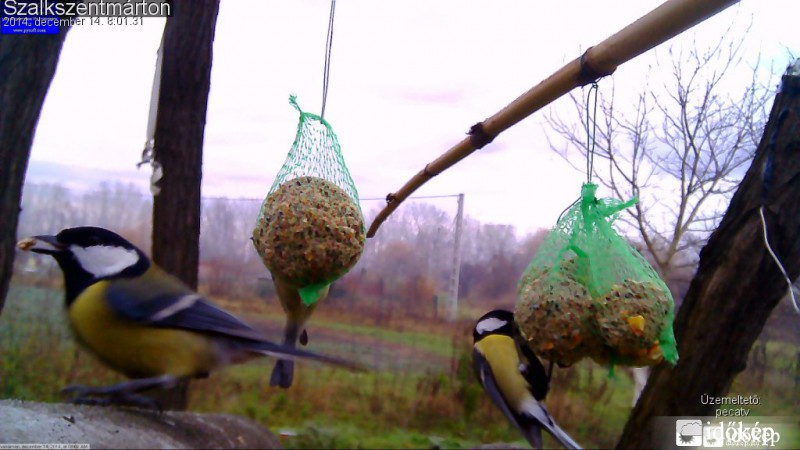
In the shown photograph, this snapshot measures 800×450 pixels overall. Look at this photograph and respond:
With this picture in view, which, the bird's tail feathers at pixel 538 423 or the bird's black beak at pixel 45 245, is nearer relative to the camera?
the bird's black beak at pixel 45 245

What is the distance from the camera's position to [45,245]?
4.94 ft

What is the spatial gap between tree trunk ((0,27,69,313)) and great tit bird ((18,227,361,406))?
22.0 inches

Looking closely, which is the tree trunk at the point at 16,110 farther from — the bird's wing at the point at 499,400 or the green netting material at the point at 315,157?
the bird's wing at the point at 499,400

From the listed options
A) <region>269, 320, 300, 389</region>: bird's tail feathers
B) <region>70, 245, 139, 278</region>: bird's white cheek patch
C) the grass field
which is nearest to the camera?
Result: <region>70, 245, 139, 278</region>: bird's white cheek patch

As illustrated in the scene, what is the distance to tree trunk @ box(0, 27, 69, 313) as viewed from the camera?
1.92 meters

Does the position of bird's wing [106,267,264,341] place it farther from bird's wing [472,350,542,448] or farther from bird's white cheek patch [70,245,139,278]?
bird's wing [472,350,542,448]

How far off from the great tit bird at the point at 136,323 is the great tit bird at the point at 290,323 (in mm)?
219

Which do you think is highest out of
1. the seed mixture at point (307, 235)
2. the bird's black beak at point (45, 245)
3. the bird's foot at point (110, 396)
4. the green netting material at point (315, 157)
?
the green netting material at point (315, 157)

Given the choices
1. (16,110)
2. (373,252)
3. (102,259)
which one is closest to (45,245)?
(102,259)

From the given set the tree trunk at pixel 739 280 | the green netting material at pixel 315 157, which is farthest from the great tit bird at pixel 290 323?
the tree trunk at pixel 739 280

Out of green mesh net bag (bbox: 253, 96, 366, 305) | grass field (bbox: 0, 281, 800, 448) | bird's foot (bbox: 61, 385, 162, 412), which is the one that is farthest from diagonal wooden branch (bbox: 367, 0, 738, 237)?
grass field (bbox: 0, 281, 800, 448)

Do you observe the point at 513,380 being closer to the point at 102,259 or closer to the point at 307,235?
the point at 307,235

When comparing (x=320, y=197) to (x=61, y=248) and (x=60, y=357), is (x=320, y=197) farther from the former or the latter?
(x=60, y=357)

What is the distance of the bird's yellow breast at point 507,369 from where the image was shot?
1.87 meters
